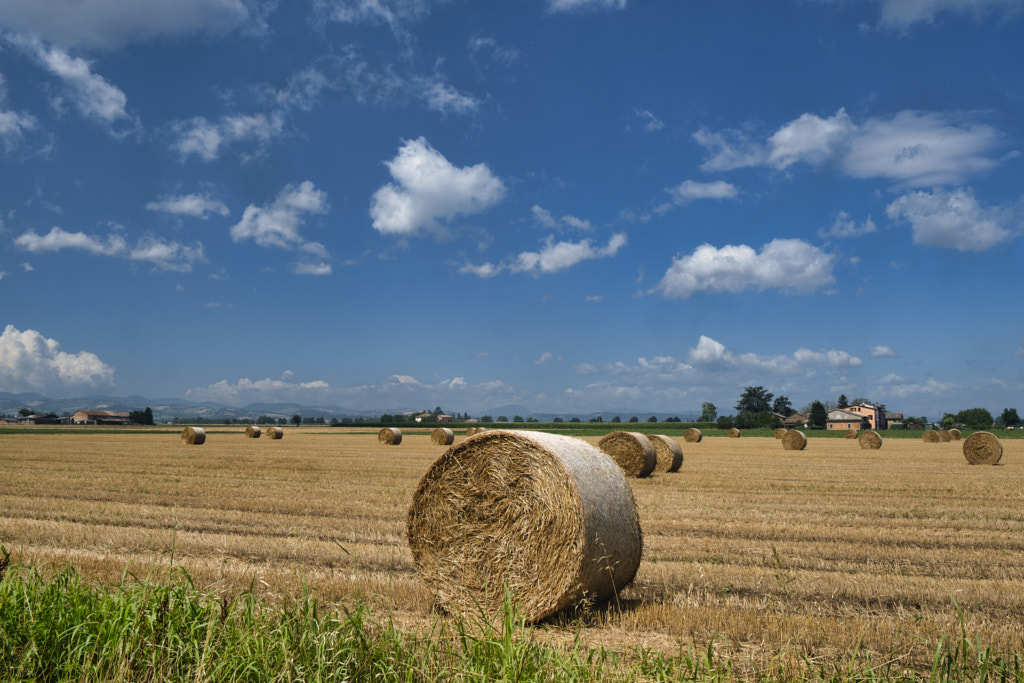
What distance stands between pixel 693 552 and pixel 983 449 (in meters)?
24.5

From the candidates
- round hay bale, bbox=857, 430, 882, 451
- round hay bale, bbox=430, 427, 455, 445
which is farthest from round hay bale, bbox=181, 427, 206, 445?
round hay bale, bbox=857, 430, 882, 451

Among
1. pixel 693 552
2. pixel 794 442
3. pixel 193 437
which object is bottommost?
pixel 193 437

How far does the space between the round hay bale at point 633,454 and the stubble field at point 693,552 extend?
2.60 feet

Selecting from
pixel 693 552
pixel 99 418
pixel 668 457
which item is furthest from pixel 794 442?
pixel 99 418

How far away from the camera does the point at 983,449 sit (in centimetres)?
2630

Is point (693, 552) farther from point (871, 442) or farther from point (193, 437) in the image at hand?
point (193, 437)

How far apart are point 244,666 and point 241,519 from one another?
769cm

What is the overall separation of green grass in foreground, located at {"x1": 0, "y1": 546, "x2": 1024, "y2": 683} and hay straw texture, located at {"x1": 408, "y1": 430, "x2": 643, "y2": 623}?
1820 millimetres

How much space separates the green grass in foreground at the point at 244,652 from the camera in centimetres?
351

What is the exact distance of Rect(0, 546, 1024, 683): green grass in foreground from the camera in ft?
11.5

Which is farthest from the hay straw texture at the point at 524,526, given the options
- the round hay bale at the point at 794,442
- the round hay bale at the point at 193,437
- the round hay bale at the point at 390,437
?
the round hay bale at the point at 193,437

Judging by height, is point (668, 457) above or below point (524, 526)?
below

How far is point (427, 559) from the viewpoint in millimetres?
6621

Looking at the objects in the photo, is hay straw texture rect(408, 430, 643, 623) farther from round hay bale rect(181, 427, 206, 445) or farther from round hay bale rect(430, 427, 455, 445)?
round hay bale rect(181, 427, 206, 445)
